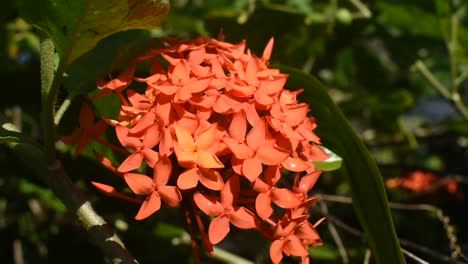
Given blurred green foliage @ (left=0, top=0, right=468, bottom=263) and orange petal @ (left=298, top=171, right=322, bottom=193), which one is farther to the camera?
blurred green foliage @ (left=0, top=0, right=468, bottom=263)

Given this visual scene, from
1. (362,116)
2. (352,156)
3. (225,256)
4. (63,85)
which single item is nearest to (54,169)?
(63,85)

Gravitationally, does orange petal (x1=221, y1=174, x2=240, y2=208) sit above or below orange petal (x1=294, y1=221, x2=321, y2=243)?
above

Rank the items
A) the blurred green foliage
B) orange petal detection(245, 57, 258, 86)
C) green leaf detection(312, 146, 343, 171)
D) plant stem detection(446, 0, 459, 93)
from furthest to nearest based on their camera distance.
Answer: plant stem detection(446, 0, 459, 93) → the blurred green foliage → green leaf detection(312, 146, 343, 171) → orange petal detection(245, 57, 258, 86)

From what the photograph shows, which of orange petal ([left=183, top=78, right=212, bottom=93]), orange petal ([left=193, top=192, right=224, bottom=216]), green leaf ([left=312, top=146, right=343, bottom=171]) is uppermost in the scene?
orange petal ([left=183, top=78, right=212, bottom=93])

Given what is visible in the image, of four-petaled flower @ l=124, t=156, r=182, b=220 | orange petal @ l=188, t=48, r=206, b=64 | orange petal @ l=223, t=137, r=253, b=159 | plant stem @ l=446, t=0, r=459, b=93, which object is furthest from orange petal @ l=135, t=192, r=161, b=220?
plant stem @ l=446, t=0, r=459, b=93

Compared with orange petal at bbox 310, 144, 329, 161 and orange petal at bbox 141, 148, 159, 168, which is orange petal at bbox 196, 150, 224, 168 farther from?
orange petal at bbox 310, 144, 329, 161

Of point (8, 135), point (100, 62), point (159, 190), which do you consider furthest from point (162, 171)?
point (100, 62)

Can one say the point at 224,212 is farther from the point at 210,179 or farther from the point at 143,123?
the point at 143,123
